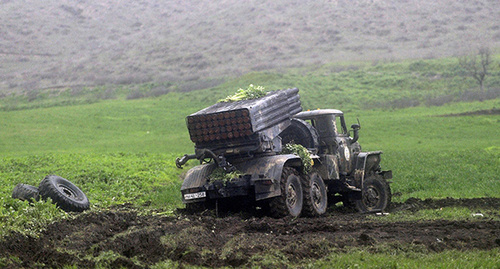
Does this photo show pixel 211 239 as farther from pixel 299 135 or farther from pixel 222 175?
pixel 299 135

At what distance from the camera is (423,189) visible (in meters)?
22.1

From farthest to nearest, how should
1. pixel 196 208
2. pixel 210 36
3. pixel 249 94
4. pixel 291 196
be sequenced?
pixel 210 36
pixel 249 94
pixel 196 208
pixel 291 196

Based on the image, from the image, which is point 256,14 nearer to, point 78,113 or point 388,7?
point 388,7

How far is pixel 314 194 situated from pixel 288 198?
1.45 m

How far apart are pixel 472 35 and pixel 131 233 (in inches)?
3523

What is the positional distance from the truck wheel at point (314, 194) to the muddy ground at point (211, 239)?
1.72 m

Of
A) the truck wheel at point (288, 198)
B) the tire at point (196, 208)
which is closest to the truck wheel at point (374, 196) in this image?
the truck wheel at point (288, 198)

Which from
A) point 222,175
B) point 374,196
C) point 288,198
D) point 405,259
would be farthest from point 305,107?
point 405,259

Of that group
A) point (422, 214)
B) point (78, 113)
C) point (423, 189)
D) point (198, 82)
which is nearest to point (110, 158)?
point (423, 189)

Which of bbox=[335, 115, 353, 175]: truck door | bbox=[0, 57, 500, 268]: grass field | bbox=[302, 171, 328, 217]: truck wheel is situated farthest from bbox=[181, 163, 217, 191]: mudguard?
bbox=[335, 115, 353, 175]: truck door

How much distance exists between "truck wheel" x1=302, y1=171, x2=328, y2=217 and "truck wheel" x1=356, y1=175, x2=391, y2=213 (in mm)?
2071

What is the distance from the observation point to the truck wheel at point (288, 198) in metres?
14.3

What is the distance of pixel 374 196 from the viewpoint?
18.3m

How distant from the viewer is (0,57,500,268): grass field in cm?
1991
